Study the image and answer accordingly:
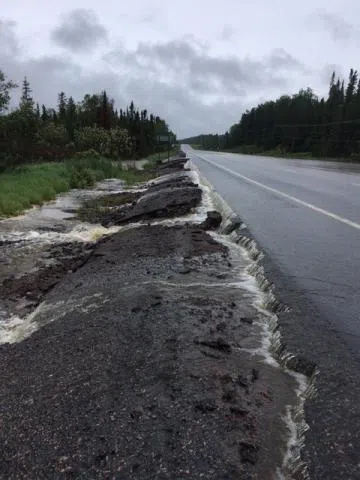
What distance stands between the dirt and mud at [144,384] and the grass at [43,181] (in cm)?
1028

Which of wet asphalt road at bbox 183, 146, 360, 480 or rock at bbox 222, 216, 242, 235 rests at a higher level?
wet asphalt road at bbox 183, 146, 360, 480

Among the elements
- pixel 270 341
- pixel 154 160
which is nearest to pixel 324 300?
pixel 270 341

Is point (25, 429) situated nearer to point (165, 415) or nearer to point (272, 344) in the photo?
point (165, 415)

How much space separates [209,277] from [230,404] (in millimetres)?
3342

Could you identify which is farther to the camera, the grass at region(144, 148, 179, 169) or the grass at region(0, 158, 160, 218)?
the grass at region(144, 148, 179, 169)

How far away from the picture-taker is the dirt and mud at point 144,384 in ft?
9.58

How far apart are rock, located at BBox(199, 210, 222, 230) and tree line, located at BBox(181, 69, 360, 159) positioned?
43.7 m

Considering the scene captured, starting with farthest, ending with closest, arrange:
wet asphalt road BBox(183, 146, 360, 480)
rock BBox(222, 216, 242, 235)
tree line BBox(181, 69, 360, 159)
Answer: tree line BBox(181, 69, 360, 159), rock BBox(222, 216, 242, 235), wet asphalt road BBox(183, 146, 360, 480)

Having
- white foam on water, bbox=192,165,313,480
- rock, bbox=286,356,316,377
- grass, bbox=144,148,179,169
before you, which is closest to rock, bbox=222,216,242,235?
white foam on water, bbox=192,165,313,480

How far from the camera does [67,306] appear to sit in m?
6.33

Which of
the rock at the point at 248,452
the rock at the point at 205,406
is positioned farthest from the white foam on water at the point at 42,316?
the rock at the point at 248,452

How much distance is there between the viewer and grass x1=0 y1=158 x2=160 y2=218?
55.6 ft

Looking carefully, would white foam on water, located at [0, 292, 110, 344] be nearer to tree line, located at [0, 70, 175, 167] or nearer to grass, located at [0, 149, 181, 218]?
grass, located at [0, 149, 181, 218]

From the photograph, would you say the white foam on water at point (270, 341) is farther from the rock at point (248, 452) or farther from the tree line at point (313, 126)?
the tree line at point (313, 126)
